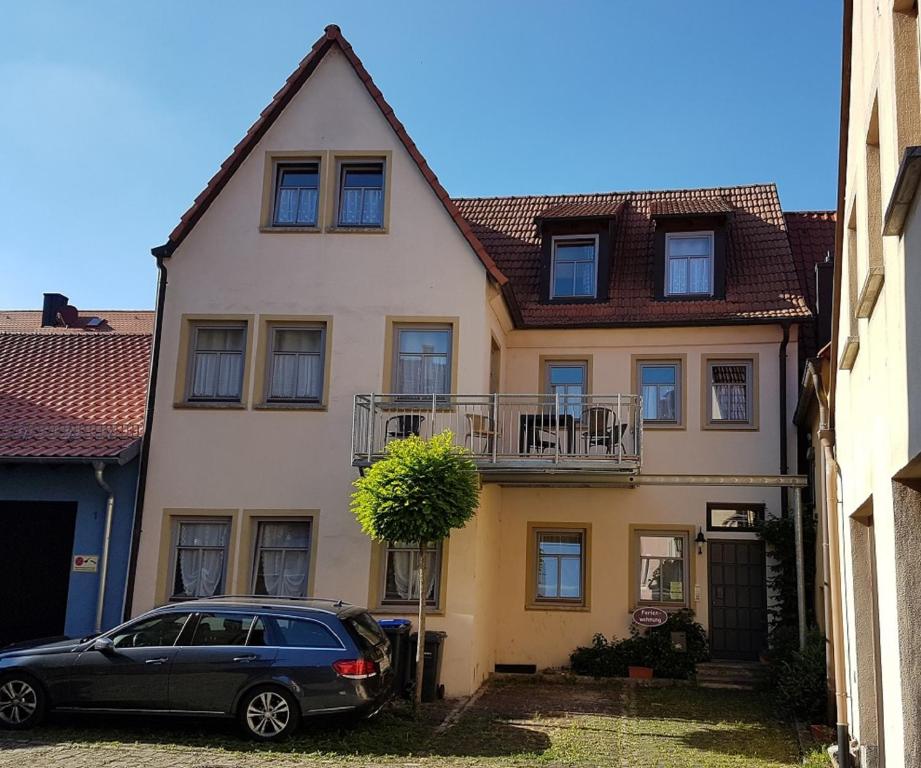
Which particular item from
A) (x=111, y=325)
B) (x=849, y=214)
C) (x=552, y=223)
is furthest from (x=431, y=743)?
(x=111, y=325)

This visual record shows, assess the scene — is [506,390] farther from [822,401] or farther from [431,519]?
[822,401]

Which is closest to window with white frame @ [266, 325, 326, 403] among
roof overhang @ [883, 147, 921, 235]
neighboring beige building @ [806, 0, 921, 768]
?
neighboring beige building @ [806, 0, 921, 768]

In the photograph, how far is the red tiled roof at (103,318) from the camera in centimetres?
2831

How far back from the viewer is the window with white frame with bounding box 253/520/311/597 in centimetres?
1558

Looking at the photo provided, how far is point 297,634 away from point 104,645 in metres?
2.27

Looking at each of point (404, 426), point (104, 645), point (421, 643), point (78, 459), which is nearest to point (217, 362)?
point (78, 459)

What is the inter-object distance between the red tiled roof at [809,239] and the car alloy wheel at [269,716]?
41.3ft

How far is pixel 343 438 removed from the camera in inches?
615

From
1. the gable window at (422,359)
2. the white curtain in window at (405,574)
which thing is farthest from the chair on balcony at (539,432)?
the white curtain in window at (405,574)

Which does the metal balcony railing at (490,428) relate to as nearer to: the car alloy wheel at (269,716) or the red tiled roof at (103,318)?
the car alloy wheel at (269,716)

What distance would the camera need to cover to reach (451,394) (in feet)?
49.2

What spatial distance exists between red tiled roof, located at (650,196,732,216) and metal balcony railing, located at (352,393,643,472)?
464cm

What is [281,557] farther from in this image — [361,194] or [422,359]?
[361,194]

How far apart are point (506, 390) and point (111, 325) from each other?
15578 mm
